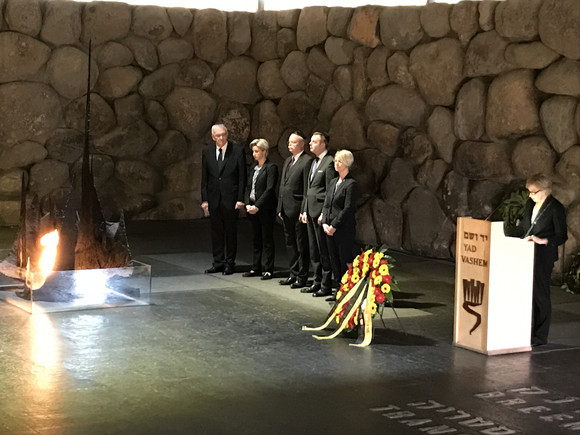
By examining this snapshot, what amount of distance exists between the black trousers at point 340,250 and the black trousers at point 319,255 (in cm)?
11

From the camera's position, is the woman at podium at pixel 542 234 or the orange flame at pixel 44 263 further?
the orange flame at pixel 44 263

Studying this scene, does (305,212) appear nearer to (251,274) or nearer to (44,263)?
(251,274)

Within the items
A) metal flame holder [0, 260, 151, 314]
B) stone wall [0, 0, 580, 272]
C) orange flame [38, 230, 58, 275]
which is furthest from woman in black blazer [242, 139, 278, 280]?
stone wall [0, 0, 580, 272]

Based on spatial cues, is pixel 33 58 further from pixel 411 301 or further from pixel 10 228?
pixel 411 301

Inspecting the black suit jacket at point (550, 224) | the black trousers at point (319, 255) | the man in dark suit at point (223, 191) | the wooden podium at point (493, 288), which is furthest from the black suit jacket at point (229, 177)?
the black suit jacket at point (550, 224)

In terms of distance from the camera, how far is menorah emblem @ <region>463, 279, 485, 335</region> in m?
7.26

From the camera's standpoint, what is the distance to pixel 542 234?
7445 millimetres

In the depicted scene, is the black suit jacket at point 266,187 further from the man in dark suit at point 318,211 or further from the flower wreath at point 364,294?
the flower wreath at point 364,294

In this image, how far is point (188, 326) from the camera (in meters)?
8.07

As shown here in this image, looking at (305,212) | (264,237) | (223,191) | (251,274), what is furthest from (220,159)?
(305,212)

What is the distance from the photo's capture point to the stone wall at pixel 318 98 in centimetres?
1027

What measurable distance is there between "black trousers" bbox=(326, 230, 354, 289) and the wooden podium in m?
1.78

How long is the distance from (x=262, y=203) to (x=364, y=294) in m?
2.70

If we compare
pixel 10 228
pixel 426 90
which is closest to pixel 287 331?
pixel 426 90
